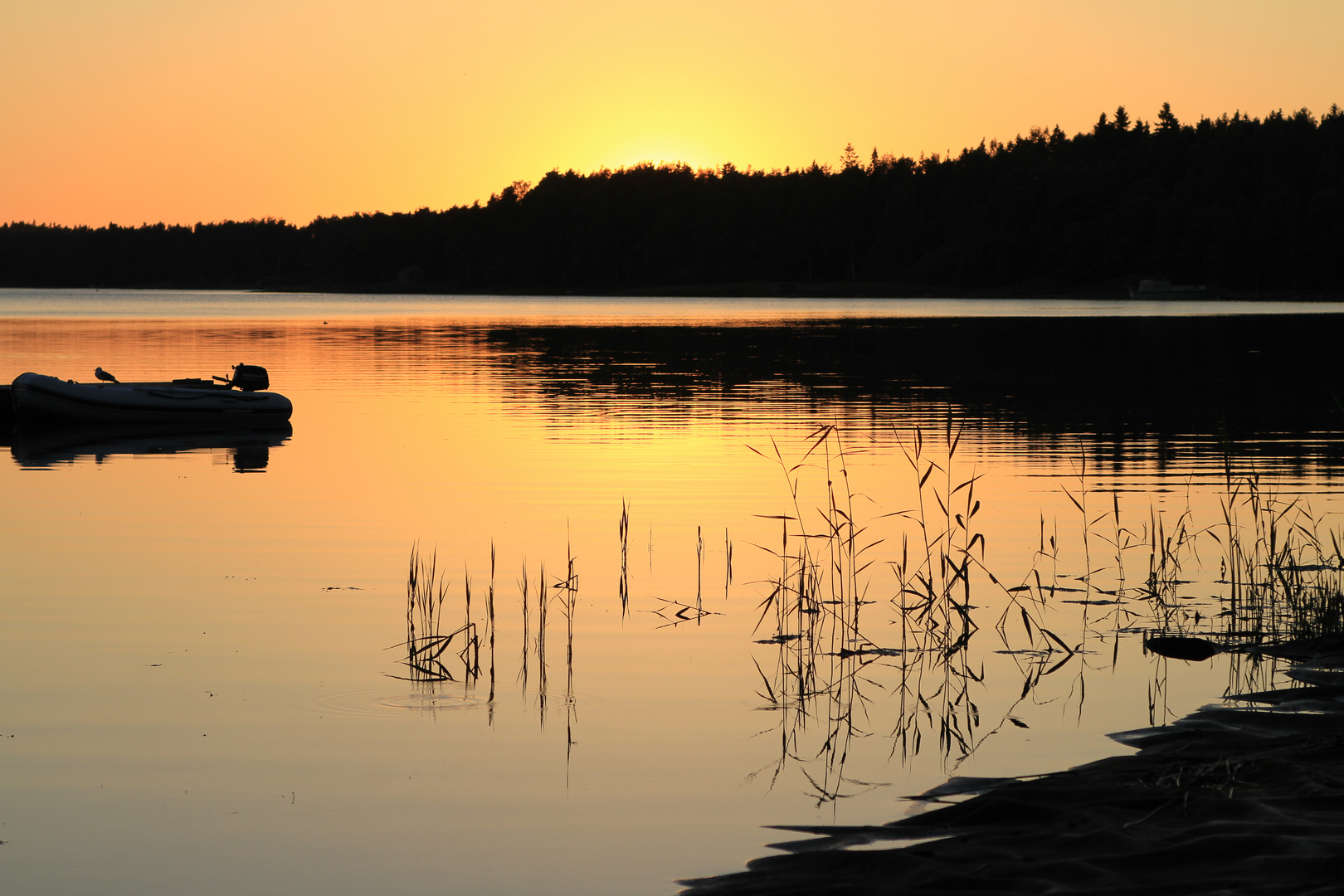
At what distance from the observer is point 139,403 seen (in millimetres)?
30578

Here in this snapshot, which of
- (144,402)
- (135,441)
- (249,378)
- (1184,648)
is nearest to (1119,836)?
(1184,648)

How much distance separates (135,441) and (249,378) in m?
3.01

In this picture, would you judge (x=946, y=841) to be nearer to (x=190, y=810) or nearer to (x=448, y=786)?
(x=448, y=786)

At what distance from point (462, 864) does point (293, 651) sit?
16.4 ft

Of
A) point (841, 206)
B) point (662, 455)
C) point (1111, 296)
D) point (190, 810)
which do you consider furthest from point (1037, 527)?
point (841, 206)

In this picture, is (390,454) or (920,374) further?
(920,374)

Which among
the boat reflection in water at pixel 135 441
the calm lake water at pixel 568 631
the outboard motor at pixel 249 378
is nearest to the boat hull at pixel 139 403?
the boat reflection in water at pixel 135 441

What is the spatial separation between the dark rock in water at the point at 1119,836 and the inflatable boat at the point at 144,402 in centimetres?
2510

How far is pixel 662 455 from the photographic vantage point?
2480 centimetres

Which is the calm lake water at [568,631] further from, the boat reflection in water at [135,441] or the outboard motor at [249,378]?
the outboard motor at [249,378]

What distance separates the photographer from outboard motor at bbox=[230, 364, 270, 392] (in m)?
31.3

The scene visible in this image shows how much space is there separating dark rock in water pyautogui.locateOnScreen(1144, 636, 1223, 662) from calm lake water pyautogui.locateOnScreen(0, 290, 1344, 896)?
0.84ft

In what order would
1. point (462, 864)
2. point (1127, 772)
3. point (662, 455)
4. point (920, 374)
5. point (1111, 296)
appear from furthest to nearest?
point (1111, 296)
point (920, 374)
point (662, 455)
point (1127, 772)
point (462, 864)

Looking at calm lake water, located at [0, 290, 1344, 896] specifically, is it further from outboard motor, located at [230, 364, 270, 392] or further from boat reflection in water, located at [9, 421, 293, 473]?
outboard motor, located at [230, 364, 270, 392]
